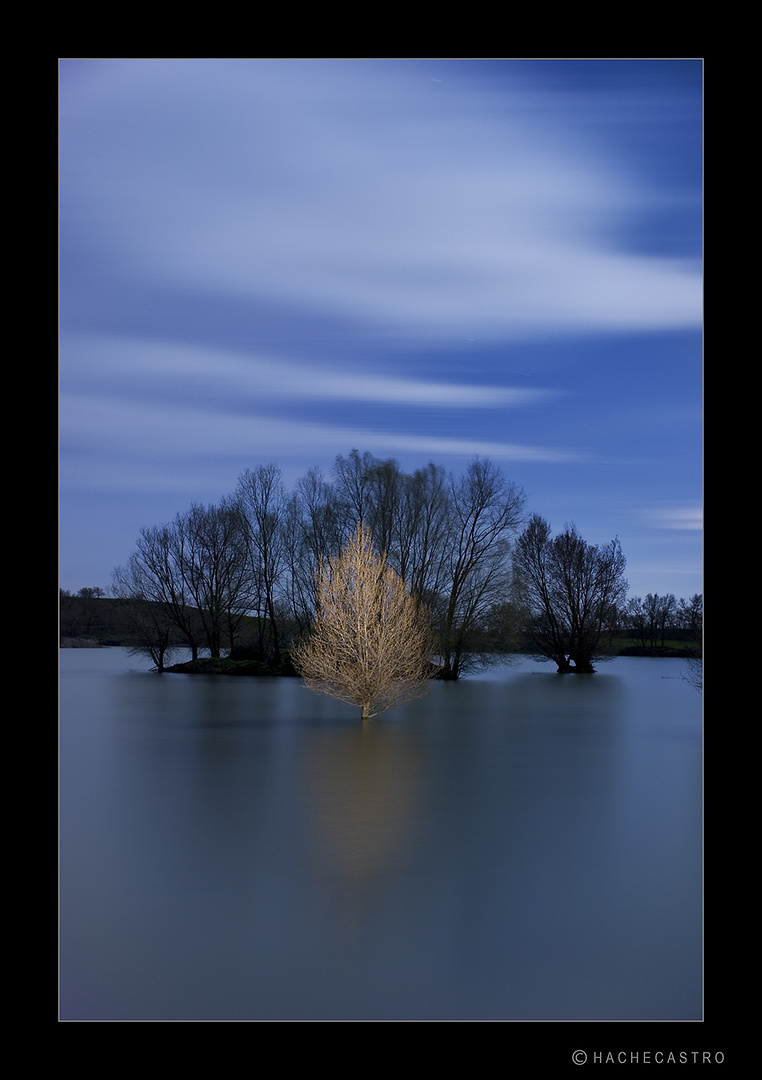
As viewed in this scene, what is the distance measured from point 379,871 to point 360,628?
25.1 feet

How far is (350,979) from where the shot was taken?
555cm

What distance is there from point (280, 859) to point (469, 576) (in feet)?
59.6

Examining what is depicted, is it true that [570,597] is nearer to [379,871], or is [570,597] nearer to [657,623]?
[657,623]

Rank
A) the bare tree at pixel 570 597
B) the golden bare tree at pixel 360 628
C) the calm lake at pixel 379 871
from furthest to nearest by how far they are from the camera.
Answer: the bare tree at pixel 570 597 → the golden bare tree at pixel 360 628 → the calm lake at pixel 379 871

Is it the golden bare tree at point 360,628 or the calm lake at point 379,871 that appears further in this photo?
the golden bare tree at point 360,628

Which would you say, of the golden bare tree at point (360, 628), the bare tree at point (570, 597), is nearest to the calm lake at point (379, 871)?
the golden bare tree at point (360, 628)

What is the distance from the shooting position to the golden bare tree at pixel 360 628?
15.5 meters

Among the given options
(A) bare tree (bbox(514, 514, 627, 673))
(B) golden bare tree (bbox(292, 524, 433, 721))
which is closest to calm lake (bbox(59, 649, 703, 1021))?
(B) golden bare tree (bbox(292, 524, 433, 721))

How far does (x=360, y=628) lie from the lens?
15531 mm

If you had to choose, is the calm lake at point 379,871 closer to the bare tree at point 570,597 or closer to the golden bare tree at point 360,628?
the golden bare tree at point 360,628

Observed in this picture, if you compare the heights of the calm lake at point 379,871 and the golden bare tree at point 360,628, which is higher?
the golden bare tree at point 360,628

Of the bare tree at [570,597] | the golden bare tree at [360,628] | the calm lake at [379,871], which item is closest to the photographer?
the calm lake at [379,871]

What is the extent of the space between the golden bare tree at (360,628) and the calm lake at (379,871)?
3.68 ft

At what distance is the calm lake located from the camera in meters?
5.46
